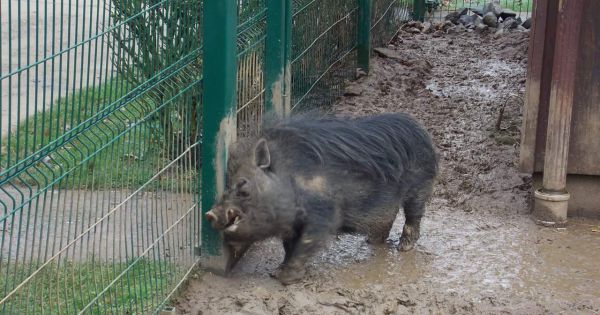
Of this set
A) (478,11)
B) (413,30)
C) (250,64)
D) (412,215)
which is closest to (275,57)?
(250,64)

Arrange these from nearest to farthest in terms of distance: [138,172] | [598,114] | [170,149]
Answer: [138,172] < [170,149] < [598,114]

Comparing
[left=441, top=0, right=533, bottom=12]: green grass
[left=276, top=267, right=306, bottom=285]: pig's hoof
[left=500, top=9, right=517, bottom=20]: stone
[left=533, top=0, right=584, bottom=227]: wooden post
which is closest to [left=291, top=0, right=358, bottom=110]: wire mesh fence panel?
[left=533, top=0, right=584, bottom=227]: wooden post

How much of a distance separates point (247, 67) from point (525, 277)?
6.49ft

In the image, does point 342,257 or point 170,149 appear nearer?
point 170,149

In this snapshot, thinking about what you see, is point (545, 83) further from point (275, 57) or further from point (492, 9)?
point (492, 9)

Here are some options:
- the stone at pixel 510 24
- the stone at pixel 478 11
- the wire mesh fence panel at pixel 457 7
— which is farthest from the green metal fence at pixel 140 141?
the wire mesh fence panel at pixel 457 7

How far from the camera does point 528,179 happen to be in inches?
247

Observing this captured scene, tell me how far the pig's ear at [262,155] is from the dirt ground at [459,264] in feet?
2.05

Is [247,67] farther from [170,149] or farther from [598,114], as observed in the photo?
[598,114]

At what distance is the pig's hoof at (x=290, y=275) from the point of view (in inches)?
183

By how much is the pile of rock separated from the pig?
6.92 m

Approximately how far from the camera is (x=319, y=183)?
184 inches

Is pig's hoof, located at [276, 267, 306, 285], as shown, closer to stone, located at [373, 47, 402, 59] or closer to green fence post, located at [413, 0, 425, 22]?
stone, located at [373, 47, 402, 59]

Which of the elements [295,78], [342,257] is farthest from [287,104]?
[342,257]
